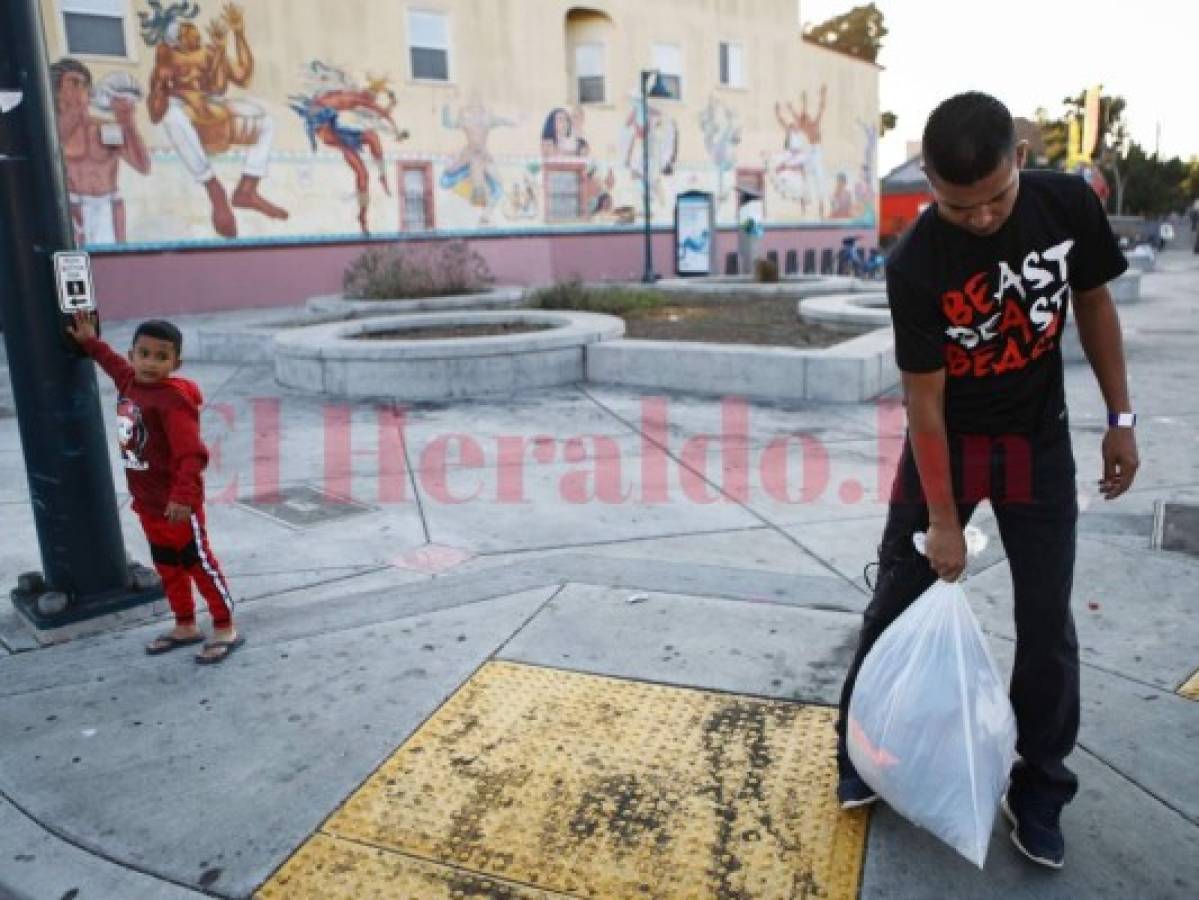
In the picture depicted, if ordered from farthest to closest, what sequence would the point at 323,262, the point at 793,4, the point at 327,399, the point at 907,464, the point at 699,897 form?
the point at 793,4 < the point at 323,262 < the point at 327,399 < the point at 907,464 < the point at 699,897

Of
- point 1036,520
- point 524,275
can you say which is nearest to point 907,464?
point 1036,520

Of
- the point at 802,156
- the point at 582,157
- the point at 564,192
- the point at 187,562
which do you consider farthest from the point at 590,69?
the point at 187,562

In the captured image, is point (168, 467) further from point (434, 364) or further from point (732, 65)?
point (732, 65)

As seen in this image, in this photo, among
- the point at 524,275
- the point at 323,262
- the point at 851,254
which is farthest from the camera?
the point at 851,254

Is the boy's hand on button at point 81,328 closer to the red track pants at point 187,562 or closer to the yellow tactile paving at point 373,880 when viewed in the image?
the red track pants at point 187,562

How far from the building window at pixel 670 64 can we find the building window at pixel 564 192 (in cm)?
385

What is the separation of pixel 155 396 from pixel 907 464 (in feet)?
8.19

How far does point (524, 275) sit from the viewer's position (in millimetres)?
22469

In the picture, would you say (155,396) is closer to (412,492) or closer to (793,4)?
(412,492)

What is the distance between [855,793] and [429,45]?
66.8 feet

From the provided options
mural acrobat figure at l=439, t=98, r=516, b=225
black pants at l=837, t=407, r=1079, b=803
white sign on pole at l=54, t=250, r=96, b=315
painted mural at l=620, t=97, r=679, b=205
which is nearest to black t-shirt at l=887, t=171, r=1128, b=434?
black pants at l=837, t=407, r=1079, b=803

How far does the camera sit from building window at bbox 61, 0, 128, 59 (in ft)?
52.1

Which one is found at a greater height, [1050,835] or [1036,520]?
[1036,520]

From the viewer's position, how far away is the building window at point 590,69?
2375 cm
